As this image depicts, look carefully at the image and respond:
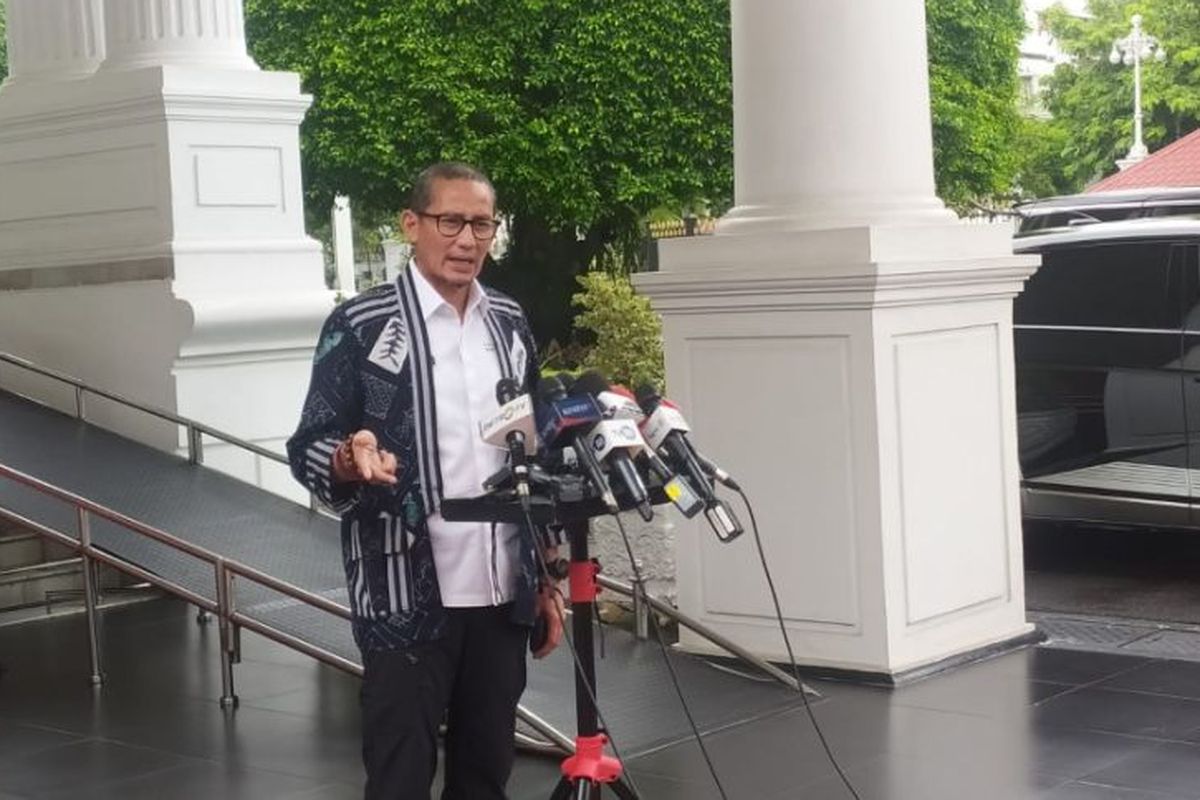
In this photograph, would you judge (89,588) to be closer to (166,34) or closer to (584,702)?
(166,34)

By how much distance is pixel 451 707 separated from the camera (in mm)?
5098

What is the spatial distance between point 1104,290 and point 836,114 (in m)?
3.67

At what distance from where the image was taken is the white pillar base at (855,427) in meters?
8.21

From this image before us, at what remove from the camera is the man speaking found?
488 cm

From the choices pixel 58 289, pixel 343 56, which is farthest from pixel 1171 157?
pixel 58 289

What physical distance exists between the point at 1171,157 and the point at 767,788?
952 inches

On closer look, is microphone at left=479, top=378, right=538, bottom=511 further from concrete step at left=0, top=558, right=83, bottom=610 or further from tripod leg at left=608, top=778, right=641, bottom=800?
concrete step at left=0, top=558, right=83, bottom=610

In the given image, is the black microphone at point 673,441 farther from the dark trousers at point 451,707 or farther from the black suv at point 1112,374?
the black suv at point 1112,374

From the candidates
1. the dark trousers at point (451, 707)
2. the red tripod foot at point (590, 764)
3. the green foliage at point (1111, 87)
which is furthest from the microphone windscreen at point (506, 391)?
the green foliage at point (1111, 87)

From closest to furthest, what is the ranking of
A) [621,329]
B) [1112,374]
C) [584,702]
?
[584,702], [1112,374], [621,329]

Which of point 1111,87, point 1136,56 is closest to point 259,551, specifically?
point 1136,56

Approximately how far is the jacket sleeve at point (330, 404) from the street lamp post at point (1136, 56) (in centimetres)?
5709

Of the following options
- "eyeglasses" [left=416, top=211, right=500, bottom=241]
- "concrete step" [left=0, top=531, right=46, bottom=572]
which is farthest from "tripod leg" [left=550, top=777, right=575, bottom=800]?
"concrete step" [left=0, top=531, right=46, bottom=572]

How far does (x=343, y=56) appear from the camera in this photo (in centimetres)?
3531
